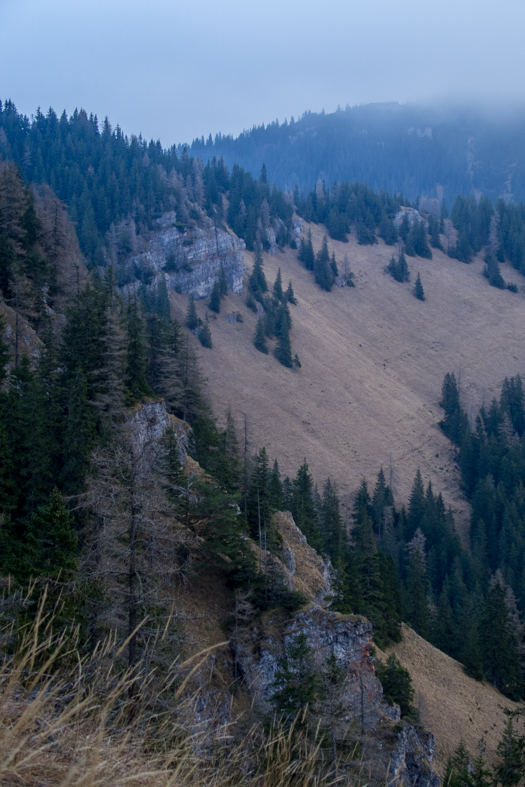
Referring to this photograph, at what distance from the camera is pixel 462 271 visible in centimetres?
14350

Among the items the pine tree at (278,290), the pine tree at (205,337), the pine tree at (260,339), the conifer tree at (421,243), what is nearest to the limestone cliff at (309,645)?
the pine tree at (205,337)

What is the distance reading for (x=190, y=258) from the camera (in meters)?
110

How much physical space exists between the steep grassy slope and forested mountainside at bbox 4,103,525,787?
0.66 meters

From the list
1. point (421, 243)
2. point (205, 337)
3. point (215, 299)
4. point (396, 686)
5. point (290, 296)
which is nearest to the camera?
point (396, 686)

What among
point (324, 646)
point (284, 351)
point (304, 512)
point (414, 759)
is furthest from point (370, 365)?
point (414, 759)

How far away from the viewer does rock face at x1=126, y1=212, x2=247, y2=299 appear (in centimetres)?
10588

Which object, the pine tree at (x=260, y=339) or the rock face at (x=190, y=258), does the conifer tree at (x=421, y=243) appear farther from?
the pine tree at (x=260, y=339)

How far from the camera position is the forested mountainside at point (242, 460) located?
34.4ft

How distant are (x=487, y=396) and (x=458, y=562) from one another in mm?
55631

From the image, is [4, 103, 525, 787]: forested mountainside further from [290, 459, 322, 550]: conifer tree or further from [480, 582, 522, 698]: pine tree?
[290, 459, 322, 550]: conifer tree

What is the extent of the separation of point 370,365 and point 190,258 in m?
45.4

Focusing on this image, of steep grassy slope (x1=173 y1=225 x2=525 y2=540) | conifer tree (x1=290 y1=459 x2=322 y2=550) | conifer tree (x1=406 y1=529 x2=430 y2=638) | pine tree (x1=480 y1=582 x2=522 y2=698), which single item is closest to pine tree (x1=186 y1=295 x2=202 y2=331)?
steep grassy slope (x1=173 y1=225 x2=525 y2=540)

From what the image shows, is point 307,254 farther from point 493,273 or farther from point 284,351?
point 493,273

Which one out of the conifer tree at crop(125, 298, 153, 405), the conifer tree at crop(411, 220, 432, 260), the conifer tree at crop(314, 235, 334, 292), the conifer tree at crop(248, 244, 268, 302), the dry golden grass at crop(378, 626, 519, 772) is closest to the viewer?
the dry golden grass at crop(378, 626, 519, 772)
